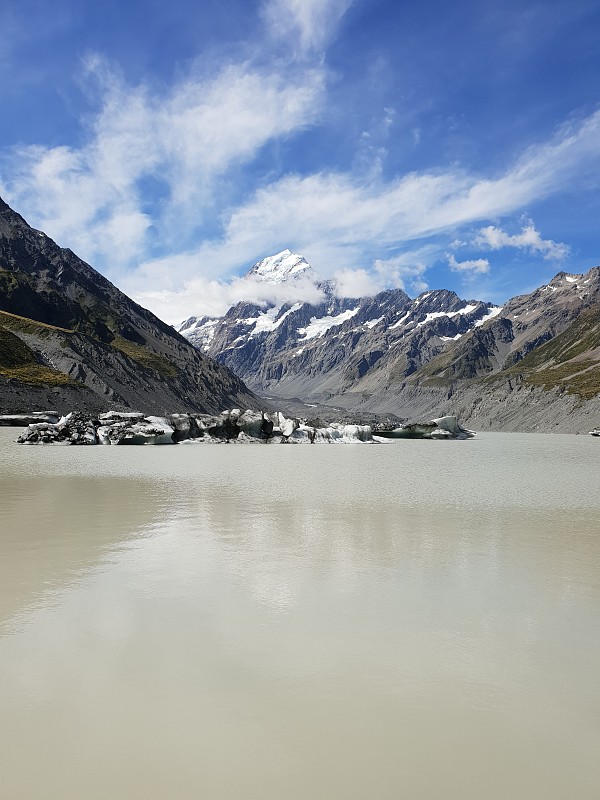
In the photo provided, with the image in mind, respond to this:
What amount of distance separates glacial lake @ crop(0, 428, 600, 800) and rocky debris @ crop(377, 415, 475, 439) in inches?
3492

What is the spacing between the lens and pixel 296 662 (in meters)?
7.44

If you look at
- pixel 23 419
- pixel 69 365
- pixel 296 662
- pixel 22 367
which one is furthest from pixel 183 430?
pixel 69 365

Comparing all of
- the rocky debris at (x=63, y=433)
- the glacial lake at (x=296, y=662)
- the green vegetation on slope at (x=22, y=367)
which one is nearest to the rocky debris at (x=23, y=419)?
the green vegetation on slope at (x=22, y=367)

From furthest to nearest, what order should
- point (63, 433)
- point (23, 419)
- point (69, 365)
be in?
point (69, 365)
point (23, 419)
point (63, 433)

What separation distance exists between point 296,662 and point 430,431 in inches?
3964

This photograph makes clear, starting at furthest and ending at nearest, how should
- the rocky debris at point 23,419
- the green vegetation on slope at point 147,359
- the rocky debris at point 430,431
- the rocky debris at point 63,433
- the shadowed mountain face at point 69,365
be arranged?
the green vegetation on slope at point 147,359 → the shadowed mountain face at point 69,365 → the rocky debris at point 430,431 → the rocky debris at point 23,419 → the rocky debris at point 63,433

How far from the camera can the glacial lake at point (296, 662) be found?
527cm

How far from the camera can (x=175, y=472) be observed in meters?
35.7

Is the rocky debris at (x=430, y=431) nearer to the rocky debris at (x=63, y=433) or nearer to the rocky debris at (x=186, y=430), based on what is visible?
the rocky debris at (x=186, y=430)

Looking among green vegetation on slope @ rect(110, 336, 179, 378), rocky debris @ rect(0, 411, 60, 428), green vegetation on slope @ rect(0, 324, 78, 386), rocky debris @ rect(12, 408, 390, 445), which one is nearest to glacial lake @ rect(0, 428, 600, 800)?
rocky debris @ rect(12, 408, 390, 445)

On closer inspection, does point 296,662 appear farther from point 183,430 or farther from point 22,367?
point 22,367

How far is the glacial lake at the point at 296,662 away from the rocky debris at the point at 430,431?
88.7 metres

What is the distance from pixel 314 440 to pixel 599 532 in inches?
2686

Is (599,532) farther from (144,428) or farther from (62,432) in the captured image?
(62,432)
